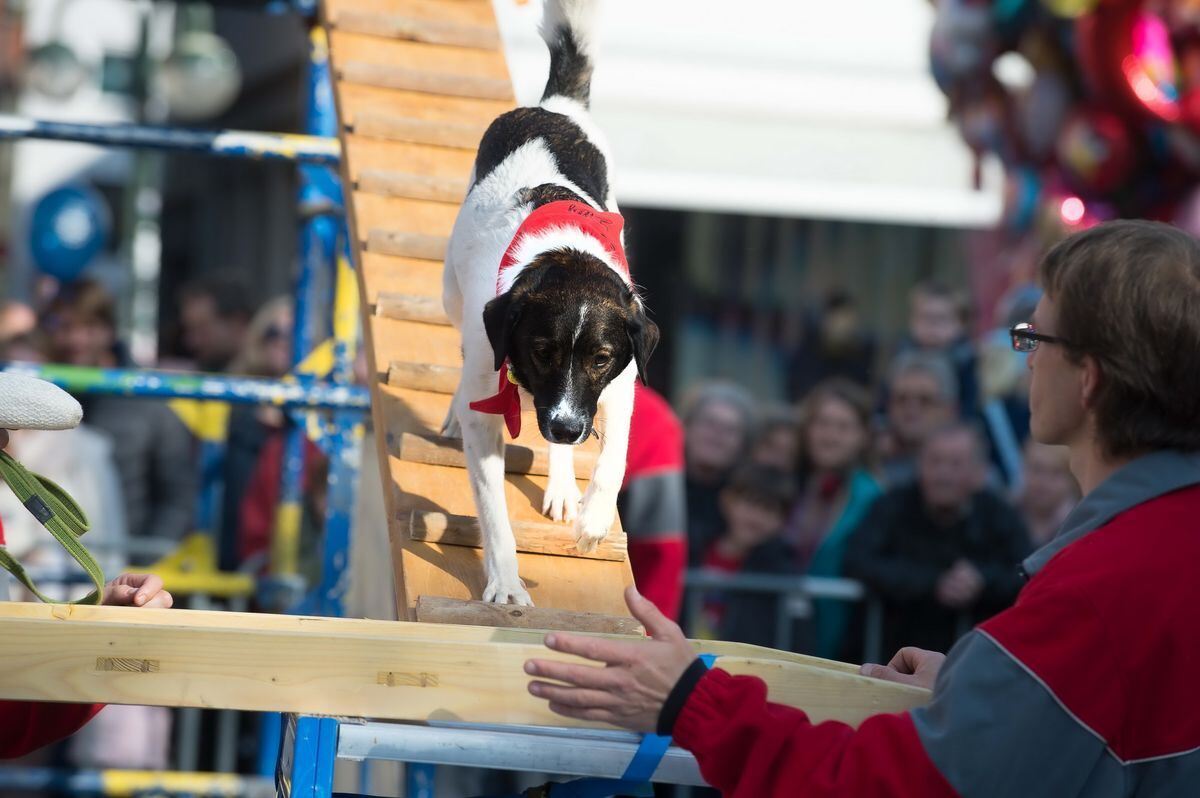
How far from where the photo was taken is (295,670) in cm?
197

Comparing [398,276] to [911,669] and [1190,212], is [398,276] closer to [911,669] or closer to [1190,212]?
[911,669]

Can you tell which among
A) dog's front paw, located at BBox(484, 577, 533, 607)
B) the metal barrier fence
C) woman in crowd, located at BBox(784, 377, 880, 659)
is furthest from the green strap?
woman in crowd, located at BBox(784, 377, 880, 659)

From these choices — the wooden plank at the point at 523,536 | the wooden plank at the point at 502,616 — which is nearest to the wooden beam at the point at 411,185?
the wooden plank at the point at 523,536

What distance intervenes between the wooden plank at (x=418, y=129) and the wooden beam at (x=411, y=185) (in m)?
0.03

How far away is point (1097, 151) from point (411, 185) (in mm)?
4200

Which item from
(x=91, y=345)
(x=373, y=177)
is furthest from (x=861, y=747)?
(x=91, y=345)

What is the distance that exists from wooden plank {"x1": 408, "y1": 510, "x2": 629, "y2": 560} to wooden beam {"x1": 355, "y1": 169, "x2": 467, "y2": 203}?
118 cm

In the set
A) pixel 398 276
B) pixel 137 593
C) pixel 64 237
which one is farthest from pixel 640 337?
pixel 64 237

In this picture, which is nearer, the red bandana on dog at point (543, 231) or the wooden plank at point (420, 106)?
the red bandana on dog at point (543, 231)

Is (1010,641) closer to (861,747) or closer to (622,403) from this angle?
(861,747)

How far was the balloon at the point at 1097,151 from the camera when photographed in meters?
7.18

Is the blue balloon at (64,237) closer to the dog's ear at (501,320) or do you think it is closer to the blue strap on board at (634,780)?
the dog's ear at (501,320)

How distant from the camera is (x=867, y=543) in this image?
19.3 feet

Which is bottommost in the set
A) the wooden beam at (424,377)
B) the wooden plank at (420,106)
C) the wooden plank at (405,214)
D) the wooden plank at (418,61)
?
the wooden beam at (424,377)
